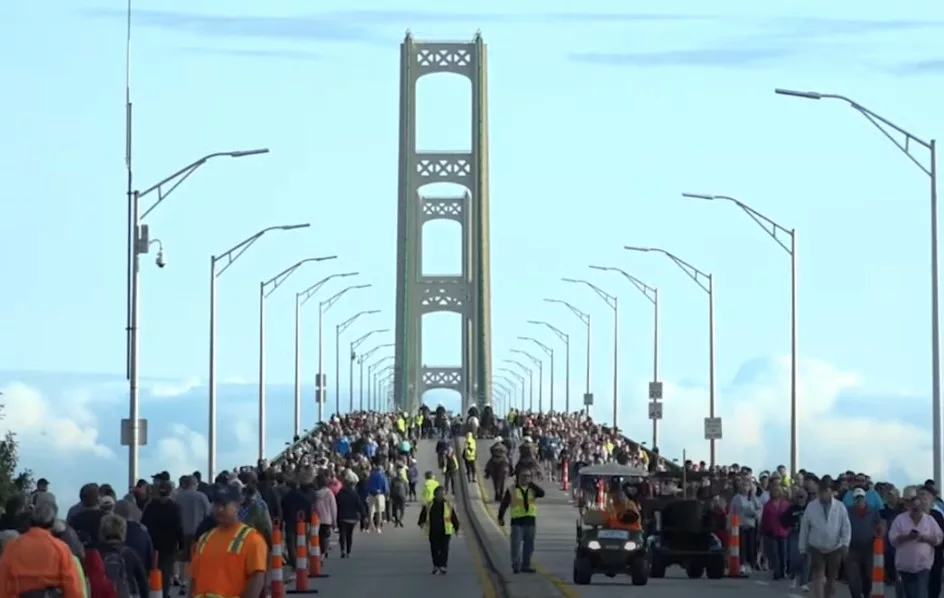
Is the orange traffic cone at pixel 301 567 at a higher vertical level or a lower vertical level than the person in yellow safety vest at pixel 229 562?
lower

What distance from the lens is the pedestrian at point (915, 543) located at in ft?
80.5

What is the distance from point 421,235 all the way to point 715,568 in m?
122

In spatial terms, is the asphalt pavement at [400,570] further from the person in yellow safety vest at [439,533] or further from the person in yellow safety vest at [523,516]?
the person in yellow safety vest at [523,516]

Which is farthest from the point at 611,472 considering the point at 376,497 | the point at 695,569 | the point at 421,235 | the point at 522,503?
the point at 421,235

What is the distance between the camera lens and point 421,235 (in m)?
155

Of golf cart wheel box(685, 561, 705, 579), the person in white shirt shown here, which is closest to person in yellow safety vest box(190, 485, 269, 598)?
the person in white shirt

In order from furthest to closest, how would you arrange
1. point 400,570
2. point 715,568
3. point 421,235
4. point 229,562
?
point 421,235 < point 400,570 < point 715,568 < point 229,562

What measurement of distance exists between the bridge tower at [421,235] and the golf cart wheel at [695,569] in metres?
98.5

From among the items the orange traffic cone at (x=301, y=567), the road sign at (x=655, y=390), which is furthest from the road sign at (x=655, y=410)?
the orange traffic cone at (x=301, y=567)

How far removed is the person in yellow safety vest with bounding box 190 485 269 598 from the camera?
1494 cm

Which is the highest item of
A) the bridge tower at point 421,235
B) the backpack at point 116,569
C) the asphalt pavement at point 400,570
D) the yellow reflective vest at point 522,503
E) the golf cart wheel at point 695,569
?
the bridge tower at point 421,235

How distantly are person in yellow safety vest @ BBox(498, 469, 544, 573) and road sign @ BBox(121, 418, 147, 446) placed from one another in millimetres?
8754

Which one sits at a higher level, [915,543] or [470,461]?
[470,461]

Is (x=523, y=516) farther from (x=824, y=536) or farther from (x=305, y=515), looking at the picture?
(x=824, y=536)
